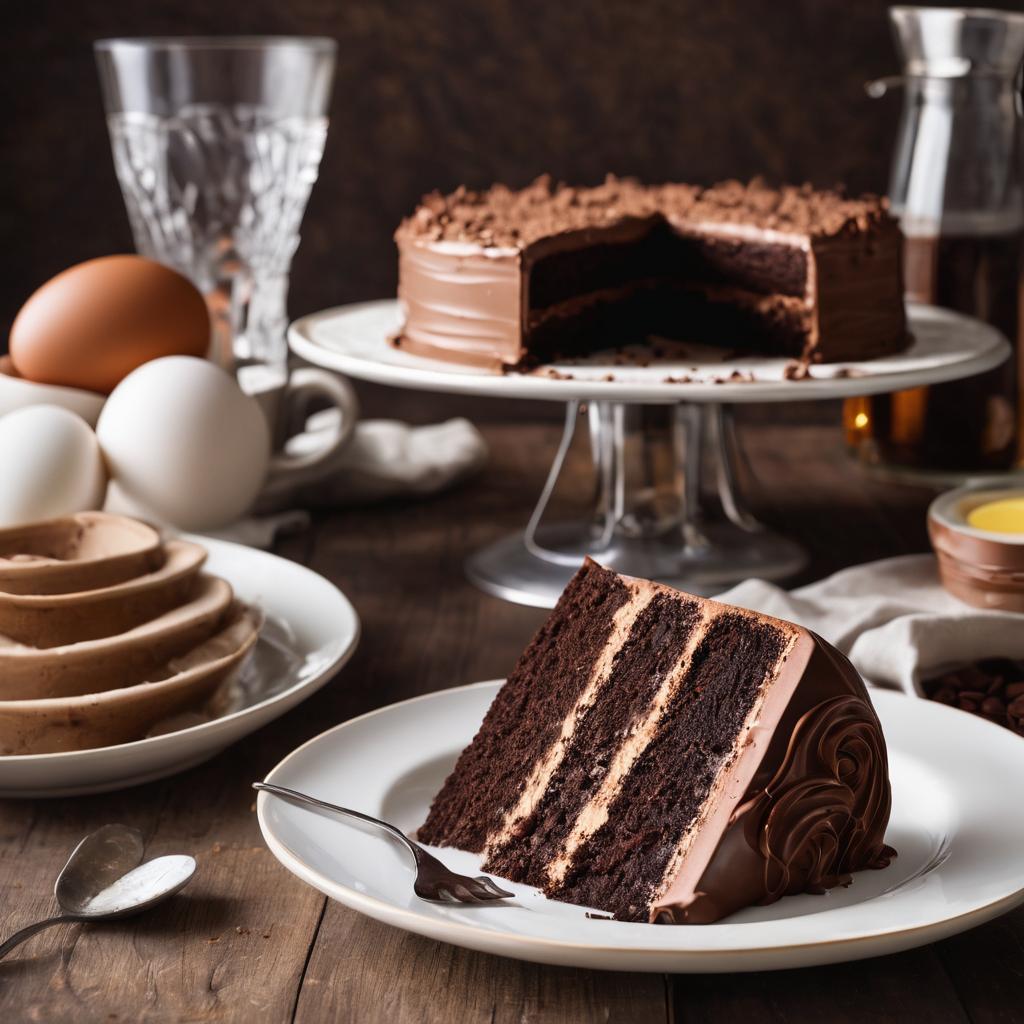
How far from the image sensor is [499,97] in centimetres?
266

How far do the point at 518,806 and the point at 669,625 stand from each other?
178 mm

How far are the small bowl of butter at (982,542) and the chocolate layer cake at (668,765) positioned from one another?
52 cm

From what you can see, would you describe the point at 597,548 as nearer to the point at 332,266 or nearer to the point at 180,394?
the point at 180,394

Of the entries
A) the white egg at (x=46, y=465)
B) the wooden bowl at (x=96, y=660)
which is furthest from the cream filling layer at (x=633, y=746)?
the white egg at (x=46, y=465)

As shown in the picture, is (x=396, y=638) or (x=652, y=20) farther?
(x=652, y=20)

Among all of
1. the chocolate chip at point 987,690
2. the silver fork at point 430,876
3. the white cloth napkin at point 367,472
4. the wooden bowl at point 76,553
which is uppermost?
the wooden bowl at point 76,553

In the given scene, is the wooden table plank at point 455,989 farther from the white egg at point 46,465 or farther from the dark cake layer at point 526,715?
the white egg at point 46,465

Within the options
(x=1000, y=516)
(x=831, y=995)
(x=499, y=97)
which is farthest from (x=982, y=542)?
(x=499, y=97)

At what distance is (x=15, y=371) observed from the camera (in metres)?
1.88

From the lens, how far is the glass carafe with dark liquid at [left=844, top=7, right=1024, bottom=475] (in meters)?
1.98

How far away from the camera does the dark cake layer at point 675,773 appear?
1011 mm

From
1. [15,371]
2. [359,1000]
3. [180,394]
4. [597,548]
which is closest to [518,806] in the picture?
[359,1000]

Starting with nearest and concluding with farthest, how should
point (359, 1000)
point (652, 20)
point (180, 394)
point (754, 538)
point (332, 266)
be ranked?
1. point (359, 1000)
2. point (180, 394)
3. point (754, 538)
4. point (652, 20)
5. point (332, 266)

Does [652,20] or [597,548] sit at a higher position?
[652,20]
